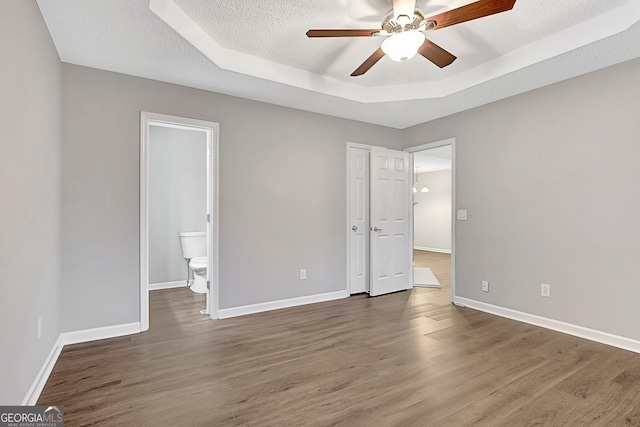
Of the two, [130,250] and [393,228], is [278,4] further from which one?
[393,228]

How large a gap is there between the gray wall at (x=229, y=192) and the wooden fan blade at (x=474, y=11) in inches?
90.3

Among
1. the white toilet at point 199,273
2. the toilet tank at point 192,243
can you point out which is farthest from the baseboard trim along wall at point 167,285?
the toilet tank at point 192,243

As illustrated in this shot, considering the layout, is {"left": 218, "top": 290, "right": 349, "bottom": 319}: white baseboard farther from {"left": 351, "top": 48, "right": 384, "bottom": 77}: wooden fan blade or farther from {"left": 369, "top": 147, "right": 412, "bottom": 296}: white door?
{"left": 351, "top": 48, "right": 384, "bottom": 77}: wooden fan blade

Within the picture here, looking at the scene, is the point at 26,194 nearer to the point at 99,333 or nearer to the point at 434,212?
the point at 99,333

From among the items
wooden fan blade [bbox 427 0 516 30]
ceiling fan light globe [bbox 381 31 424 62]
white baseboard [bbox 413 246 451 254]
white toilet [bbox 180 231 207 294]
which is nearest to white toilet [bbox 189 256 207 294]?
white toilet [bbox 180 231 207 294]

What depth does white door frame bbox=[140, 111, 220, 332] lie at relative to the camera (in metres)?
3.19

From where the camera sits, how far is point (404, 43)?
2.15 m

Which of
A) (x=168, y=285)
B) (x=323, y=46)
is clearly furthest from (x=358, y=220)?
(x=168, y=285)

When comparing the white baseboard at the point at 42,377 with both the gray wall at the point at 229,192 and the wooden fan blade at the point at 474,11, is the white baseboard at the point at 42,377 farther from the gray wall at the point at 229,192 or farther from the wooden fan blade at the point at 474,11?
the wooden fan blade at the point at 474,11

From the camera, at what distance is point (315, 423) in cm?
181

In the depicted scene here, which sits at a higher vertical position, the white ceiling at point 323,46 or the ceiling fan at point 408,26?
the white ceiling at point 323,46

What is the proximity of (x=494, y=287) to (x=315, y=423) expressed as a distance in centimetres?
287

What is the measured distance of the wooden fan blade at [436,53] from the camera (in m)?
2.30

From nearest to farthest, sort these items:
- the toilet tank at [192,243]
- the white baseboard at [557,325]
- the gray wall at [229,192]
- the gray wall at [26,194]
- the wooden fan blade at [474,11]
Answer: the gray wall at [26,194], the wooden fan blade at [474,11], the white baseboard at [557,325], the gray wall at [229,192], the toilet tank at [192,243]
